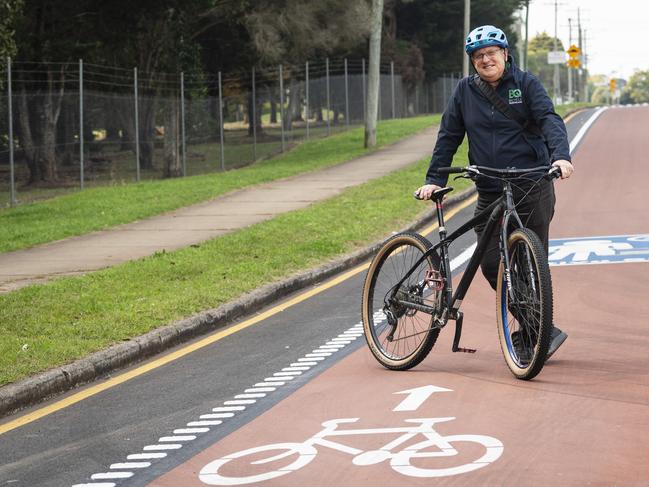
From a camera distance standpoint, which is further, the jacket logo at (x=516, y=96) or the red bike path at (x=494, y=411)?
the jacket logo at (x=516, y=96)

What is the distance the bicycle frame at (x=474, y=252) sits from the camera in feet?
25.5

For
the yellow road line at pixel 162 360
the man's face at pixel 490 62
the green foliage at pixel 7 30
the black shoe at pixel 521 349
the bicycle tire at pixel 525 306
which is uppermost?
the green foliage at pixel 7 30

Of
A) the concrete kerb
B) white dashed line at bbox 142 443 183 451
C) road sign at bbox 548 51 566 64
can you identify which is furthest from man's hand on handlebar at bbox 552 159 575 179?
road sign at bbox 548 51 566 64

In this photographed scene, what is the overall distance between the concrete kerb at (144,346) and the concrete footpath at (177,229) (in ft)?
8.32

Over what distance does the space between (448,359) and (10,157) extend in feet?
49.8

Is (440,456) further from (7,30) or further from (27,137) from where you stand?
(7,30)

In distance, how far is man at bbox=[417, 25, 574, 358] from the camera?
788 centimetres

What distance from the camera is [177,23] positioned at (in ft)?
127

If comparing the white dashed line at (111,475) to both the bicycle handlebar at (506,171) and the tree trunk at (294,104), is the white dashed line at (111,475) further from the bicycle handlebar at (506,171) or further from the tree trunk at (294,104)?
the tree trunk at (294,104)

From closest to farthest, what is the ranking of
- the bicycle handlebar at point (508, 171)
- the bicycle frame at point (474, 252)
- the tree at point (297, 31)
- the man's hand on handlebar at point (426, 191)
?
1. the bicycle handlebar at point (508, 171)
2. the bicycle frame at point (474, 252)
3. the man's hand on handlebar at point (426, 191)
4. the tree at point (297, 31)

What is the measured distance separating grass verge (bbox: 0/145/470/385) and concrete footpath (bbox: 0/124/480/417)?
15 cm

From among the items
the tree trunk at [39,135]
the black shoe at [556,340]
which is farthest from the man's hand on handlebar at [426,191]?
the tree trunk at [39,135]

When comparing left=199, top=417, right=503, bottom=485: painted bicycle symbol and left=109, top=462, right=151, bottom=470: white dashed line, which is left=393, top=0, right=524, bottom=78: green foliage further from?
left=109, top=462, right=151, bottom=470: white dashed line

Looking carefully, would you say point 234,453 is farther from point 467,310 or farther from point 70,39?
point 70,39
